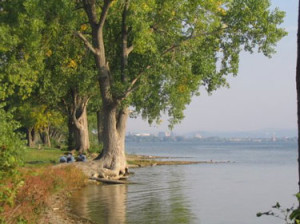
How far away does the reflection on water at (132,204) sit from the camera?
66.8 feet

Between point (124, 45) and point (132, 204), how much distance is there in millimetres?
15036

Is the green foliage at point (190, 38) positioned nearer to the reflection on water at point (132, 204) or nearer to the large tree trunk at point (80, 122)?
the reflection on water at point (132, 204)

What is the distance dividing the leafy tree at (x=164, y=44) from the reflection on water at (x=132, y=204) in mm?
4952

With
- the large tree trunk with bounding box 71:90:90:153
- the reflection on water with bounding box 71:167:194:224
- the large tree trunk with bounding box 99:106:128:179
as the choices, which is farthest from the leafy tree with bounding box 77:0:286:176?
the large tree trunk with bounding box 71:90:90:153

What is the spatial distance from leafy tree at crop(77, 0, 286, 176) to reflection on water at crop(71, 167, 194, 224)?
4.95m

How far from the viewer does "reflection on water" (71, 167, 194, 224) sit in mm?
20375

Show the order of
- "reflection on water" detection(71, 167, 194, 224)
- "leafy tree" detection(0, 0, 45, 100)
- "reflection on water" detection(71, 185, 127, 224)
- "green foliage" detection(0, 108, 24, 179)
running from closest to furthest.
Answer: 1. "green foliage" detection(0, 108, 24, 179)
2. "reflection on water" detection(71, 185, 127, 224)
3. "reflection on water" detection(71, 167, 194, 224)
4. "leafy tree" detection(0, 0, 45, 100)

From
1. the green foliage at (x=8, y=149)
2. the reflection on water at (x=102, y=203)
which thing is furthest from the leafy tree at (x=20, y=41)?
the green foliage at (x=8, y=149)

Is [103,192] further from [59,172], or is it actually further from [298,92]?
[298,92]

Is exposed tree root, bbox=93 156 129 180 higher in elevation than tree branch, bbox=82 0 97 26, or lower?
lower

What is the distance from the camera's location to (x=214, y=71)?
1441 inches

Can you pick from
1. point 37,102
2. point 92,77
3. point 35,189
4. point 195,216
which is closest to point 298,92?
point 35,189

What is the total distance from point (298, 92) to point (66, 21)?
26430 mm

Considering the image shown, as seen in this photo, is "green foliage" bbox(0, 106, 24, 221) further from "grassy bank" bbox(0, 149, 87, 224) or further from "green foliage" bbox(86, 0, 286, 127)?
"green foliage" bbox(86, 0, 286, 127)
